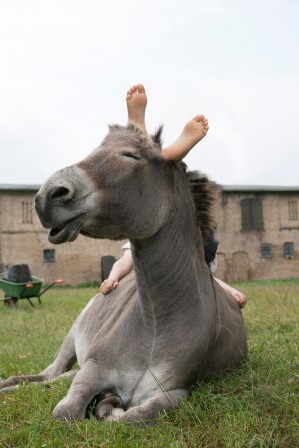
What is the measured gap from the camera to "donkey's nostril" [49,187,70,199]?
2678mm

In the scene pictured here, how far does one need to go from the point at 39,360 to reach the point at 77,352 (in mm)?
1415

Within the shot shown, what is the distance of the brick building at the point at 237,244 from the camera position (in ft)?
107

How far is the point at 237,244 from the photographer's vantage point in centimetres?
3600

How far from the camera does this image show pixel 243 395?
320 centimetres

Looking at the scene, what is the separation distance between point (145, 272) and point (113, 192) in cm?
59

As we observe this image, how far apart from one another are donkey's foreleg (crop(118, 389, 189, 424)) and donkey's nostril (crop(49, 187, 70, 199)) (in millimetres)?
1230

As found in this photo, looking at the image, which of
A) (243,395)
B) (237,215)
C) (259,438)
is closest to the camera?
(259,438)

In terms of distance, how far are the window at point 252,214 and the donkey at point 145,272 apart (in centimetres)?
3281

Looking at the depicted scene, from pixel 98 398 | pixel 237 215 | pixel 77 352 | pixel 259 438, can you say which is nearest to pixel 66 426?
pixel 98 398

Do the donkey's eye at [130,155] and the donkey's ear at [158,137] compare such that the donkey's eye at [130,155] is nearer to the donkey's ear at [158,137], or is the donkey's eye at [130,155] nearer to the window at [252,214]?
the donkey's ear at [158,137]

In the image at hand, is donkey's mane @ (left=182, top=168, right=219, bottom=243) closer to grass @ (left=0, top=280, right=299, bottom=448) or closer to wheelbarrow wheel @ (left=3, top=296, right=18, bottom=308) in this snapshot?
grass @ (left=0, top=280, right=299, bottom=448)

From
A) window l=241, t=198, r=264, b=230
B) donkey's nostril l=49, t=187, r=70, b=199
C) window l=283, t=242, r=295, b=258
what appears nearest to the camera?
donkey's nostril l=49, t=187, r=70, b=199

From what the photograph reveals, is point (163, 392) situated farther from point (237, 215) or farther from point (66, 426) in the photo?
point (237, 215)

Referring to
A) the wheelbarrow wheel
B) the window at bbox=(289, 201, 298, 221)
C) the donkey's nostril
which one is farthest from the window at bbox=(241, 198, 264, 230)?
the donkey's nostril
